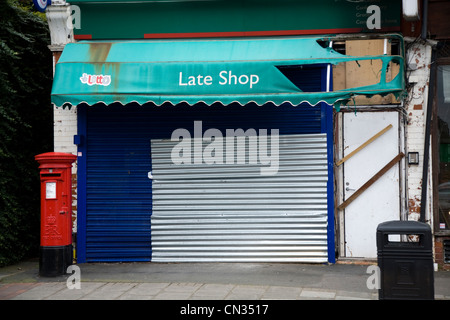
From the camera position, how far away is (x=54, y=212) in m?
7.98

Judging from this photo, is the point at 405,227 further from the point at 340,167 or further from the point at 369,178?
the point at 340,167

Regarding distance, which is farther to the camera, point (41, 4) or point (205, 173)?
point (205, 173)

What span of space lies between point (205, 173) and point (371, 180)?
3.00 meters

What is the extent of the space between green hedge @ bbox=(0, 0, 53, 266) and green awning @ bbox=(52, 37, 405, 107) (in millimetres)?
1355

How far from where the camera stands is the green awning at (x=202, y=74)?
7879 mm

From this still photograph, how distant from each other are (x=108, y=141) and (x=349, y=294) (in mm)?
5105

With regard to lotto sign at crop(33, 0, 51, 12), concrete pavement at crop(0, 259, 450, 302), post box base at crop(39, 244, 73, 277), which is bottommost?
concrete pavement at crop(0, 259, 450, 302)

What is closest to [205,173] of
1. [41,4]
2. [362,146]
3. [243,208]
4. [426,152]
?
[243,208]

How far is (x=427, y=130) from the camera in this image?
27.8 ft

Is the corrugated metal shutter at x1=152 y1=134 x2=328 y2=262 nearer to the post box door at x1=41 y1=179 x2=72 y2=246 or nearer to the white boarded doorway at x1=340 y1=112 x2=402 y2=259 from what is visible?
the white boarded doorway at x1=340 y1=112 x2=402 y2=259

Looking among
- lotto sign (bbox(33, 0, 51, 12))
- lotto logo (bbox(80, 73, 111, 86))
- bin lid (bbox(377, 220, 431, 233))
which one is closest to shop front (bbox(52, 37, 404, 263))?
lotto logo (bbox(80, 73, 111, 86))

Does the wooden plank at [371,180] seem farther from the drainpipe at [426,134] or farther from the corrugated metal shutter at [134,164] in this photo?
the corrugated metal shutter at [134,164]

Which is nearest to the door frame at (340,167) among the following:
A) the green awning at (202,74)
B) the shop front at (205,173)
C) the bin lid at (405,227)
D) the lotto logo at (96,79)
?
the shop front at (205,173)

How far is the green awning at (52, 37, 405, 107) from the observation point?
310 inches
